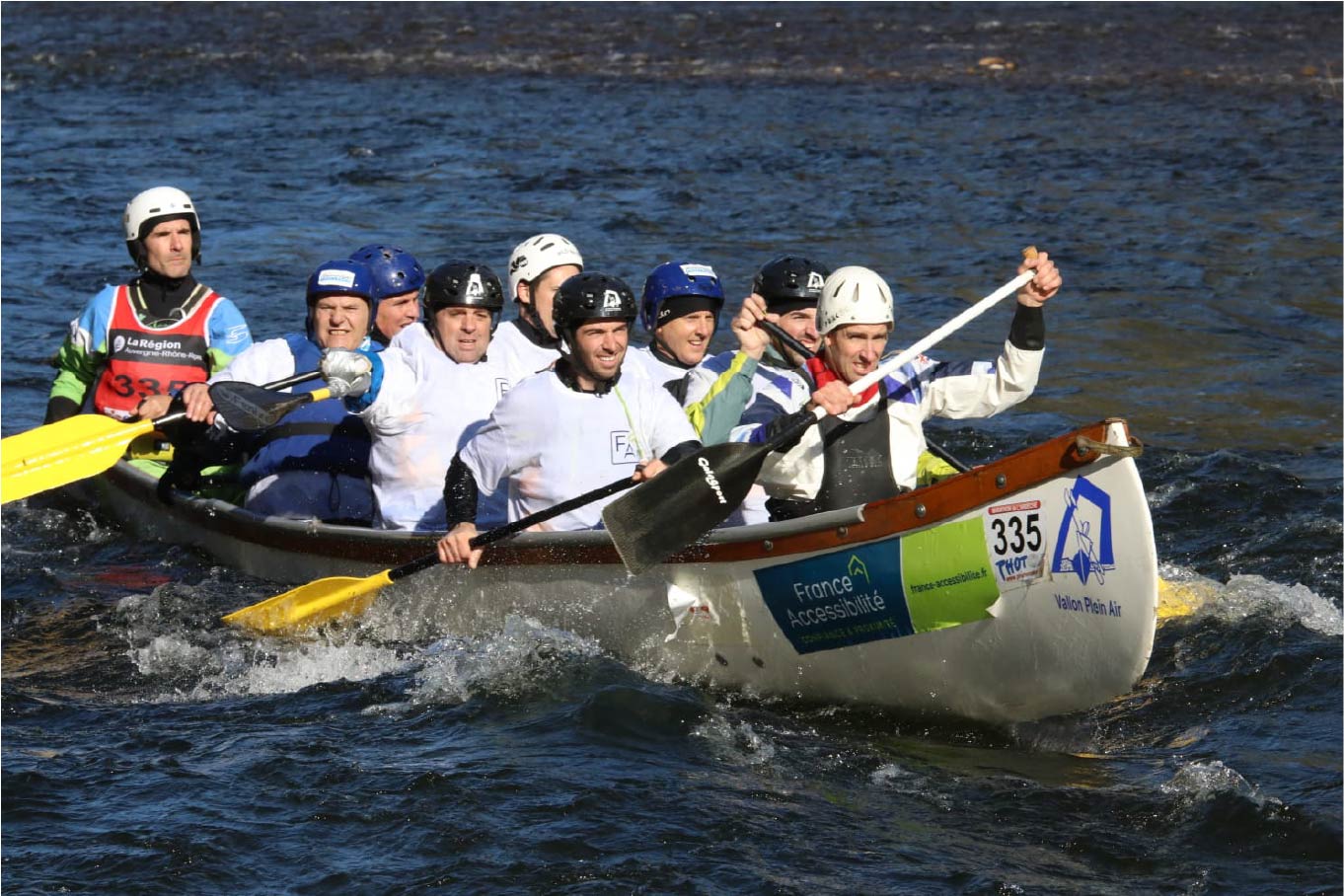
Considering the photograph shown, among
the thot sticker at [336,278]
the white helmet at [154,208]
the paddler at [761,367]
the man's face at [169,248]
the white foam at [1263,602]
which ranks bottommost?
the white foam at [1263,602]

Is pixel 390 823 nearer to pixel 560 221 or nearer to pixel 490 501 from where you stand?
pixel 490 501

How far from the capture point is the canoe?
6254 mm

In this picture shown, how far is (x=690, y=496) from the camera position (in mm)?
6953

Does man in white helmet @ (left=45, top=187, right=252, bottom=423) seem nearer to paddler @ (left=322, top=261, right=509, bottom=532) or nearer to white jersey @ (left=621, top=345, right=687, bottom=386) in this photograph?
paddler @ (left=322, top=261, right=509, bottom=532)

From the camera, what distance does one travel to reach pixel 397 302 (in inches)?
364

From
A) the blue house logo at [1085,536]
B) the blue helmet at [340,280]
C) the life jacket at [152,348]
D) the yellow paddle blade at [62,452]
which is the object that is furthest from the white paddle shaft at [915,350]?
the life jacket at [152,348]

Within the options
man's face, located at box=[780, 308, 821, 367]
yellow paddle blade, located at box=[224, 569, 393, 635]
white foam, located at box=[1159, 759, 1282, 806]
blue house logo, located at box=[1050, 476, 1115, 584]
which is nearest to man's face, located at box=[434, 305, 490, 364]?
yellow paddle blade, located at box=[224, 569, 393, 635]

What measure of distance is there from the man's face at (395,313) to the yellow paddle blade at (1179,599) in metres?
3.99

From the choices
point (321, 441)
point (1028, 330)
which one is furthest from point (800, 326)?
point (321, 441)

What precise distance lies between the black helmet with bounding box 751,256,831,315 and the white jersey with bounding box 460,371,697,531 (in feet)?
2.57

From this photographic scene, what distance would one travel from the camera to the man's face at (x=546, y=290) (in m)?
9.01

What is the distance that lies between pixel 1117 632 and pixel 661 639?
2.02 metres

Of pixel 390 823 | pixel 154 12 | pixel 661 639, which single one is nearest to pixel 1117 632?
pixel 661 639

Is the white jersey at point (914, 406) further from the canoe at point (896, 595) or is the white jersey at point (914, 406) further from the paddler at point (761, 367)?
the canoe at point (896, 595)
